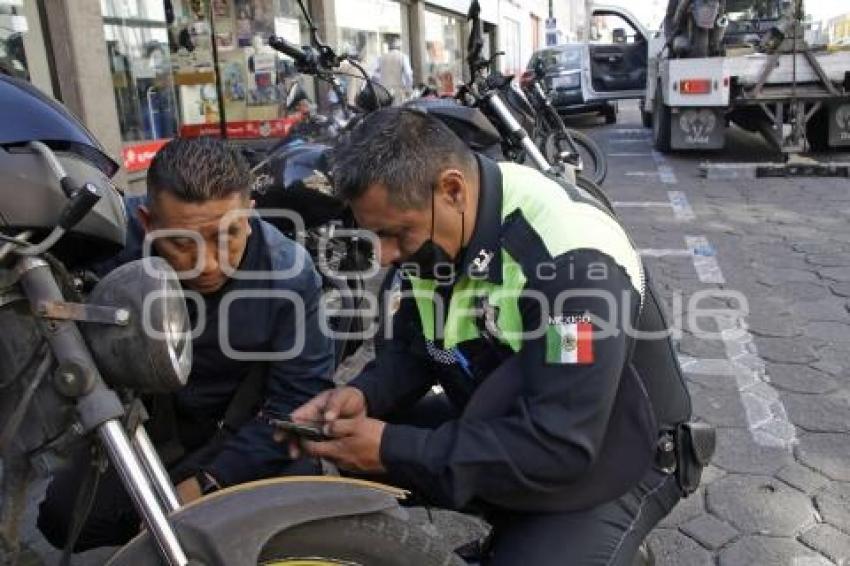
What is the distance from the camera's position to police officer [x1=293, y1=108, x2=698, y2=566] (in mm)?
1572

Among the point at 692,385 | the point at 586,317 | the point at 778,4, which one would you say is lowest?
the point at 692,385

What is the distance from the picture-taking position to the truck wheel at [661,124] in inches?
393

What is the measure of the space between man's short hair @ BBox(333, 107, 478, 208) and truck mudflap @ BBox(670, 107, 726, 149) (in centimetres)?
806

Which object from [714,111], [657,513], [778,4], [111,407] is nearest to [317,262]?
[657,513]

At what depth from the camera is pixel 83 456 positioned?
4.93 ft

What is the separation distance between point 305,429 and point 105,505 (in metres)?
0.70

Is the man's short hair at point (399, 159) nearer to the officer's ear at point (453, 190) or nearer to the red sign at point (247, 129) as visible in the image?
the officer's ear at point (453, 190)

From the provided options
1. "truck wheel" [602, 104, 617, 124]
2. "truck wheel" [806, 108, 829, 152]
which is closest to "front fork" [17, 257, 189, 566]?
"truck wheel" [806, 108, 829, 152]

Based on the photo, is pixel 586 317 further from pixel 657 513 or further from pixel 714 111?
pixel 714 111

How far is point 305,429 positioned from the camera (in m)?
1.64

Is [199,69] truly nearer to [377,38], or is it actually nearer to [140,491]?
[377,38]

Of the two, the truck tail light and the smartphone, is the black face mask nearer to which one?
the smartphone

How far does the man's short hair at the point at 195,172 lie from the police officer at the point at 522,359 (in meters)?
0.33

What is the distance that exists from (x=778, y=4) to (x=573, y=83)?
360 centimetres
